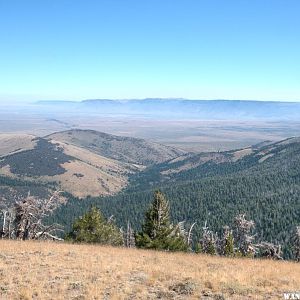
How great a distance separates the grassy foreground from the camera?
16.7m

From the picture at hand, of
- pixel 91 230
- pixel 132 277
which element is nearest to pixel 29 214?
pixel 91 230

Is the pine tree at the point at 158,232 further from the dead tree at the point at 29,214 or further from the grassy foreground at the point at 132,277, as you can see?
the grassy foreground at the point at 132,277

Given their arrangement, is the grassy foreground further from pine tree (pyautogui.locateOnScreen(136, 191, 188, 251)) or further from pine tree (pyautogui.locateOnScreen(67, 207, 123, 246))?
pine tree (pyautogui.locateOnScreen(67, 207, 123, 246))

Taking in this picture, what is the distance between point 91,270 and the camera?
2094cm

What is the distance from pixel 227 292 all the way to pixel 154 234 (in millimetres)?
30147

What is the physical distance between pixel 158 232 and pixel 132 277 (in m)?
27.0

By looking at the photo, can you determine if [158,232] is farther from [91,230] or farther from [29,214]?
[29,214]

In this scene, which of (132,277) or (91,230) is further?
(91,230)

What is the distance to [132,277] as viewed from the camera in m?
19.8

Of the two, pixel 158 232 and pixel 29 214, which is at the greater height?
pixel 29 214

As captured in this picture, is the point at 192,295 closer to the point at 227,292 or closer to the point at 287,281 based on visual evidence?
the point at 227,292

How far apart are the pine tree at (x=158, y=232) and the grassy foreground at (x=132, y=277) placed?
18960 millimetres

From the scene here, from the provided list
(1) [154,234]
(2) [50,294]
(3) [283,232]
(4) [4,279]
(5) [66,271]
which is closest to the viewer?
(2) [50,294]

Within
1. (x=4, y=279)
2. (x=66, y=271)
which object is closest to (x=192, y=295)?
(x=66, y=271)
